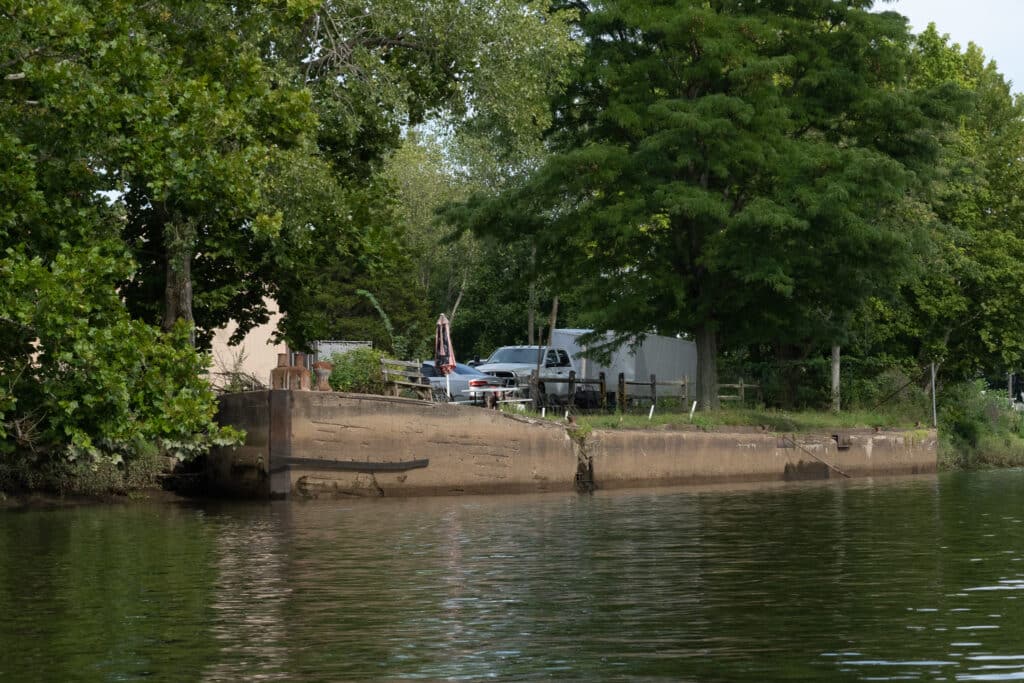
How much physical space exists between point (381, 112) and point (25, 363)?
9.19 m

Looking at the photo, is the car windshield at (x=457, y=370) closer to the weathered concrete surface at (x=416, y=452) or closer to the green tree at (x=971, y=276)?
the weathered concrete surface at (x=416, y=452)

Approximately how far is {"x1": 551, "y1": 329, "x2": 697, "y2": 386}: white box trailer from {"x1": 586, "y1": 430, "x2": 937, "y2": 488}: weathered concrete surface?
6.34 m

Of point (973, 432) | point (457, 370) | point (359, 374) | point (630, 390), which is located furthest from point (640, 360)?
point (359, 374)

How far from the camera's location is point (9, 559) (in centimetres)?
1753

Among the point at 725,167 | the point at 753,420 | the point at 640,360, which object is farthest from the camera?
the point at 640,360

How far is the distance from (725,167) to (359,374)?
11435 mm

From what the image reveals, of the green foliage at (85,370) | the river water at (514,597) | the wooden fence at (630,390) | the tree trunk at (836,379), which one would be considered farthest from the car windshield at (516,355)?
the river water at (514,597)

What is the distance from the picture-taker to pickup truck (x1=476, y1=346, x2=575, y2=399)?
148 ft

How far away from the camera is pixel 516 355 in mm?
46938

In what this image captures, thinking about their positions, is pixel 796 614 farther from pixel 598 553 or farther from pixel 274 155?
pixel 274 155

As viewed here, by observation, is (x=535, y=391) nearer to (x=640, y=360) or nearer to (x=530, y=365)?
(x=530, y=365)

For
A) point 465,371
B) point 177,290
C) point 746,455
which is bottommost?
point 746,455

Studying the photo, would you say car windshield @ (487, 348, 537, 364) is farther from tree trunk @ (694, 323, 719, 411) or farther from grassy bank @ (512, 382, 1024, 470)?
tree trunk @ (694, 323, 719, 411)

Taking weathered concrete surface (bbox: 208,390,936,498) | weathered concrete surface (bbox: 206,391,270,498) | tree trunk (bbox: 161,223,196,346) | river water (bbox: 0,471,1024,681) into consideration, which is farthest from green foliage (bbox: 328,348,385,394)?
river water (bbox: 0,471,1024,681)
